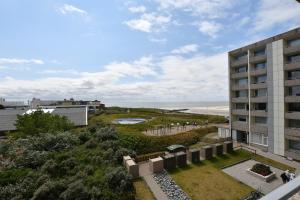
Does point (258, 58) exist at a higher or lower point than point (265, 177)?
higher

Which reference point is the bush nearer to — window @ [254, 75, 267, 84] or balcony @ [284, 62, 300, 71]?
balcony @ [284, 62, 300, 71]

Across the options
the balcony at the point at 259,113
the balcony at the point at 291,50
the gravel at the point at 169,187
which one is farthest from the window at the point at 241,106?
the gravel at the point at 169,187

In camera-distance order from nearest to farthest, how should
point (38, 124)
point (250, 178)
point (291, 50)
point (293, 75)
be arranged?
point (250, 178)
point (291, 50)
point (293, 75)
point (38, 124)

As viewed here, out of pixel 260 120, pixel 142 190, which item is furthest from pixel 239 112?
pixel 142 190

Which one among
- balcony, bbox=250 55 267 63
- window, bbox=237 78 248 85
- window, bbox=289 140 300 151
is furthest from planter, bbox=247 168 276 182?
balcony, bbox=250 55 267 63

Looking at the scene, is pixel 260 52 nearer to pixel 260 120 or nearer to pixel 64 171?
pixel 260 120

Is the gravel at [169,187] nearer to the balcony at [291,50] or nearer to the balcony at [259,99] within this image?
the balcony at [259,99]
